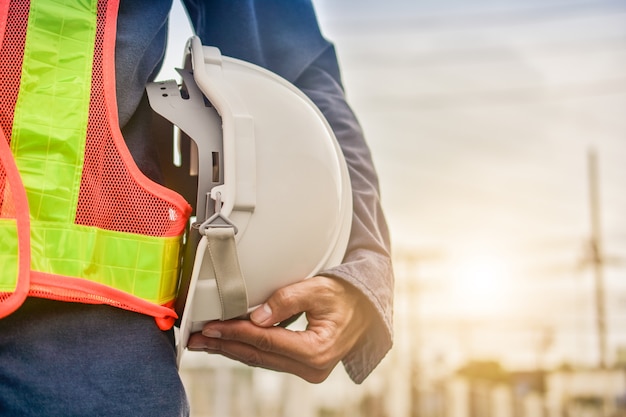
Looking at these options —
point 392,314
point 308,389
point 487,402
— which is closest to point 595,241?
point 487,402

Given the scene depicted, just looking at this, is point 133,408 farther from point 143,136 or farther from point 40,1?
point 40,1

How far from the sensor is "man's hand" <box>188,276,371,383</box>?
1.25 m

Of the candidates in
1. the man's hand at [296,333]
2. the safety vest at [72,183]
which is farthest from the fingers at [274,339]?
the safety vest at [72,183]

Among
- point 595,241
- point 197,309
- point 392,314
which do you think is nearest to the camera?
point 197,309

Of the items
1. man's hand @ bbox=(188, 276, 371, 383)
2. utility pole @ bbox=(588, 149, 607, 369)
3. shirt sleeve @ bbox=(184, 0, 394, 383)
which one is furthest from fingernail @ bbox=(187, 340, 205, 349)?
utility pole @ bbox=(588, 149, 607, 369)

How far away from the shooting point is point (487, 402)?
23.7 metres

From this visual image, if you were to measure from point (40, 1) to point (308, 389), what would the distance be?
14.5m

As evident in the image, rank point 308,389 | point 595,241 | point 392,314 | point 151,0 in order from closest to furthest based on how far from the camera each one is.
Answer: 1. point 151,0
2. point 392,314
3. point 308,389
4. point 595,241

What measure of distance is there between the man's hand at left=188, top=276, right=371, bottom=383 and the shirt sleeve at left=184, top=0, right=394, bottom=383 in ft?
0.46

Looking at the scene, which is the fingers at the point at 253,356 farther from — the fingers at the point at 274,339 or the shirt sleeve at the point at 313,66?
the shirt sleeve at the point at 313,66

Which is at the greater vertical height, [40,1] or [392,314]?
[40,1]

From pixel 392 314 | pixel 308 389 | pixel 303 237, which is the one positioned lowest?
pixel 308 389

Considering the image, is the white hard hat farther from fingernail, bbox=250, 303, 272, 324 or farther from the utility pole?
the utility pole

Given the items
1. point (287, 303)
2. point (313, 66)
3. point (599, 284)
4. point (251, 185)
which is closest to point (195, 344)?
point (287, 303)
